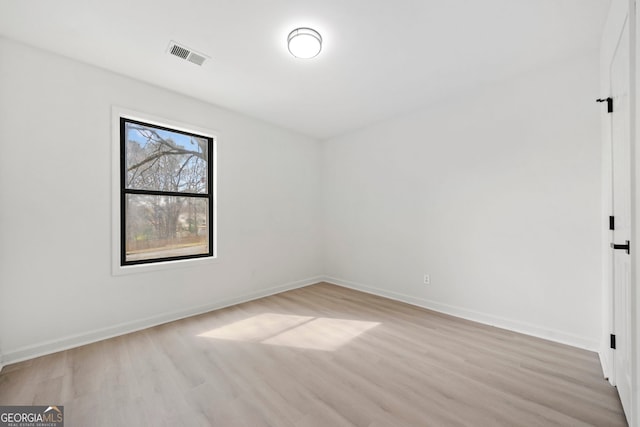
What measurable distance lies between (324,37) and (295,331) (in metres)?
2.79

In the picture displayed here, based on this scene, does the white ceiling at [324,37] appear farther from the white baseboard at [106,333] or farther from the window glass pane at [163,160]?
the white baseboard at [106,333]

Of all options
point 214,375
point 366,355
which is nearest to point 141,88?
point 214,375

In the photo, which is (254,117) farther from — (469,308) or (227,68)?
(469,308)

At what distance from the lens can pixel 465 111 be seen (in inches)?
123

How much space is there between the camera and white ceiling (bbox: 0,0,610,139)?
187cm

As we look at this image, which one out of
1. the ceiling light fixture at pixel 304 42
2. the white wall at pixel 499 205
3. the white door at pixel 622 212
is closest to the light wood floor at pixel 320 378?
the white door at pixel 622 212

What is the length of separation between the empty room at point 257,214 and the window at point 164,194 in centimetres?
2

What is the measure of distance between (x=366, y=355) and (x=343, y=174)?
2970mm

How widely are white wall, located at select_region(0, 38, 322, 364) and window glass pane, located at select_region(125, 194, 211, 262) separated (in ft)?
0.72

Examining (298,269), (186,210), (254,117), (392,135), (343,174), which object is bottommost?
(298,269)

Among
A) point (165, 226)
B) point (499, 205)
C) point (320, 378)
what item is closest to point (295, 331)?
point (320, 378)

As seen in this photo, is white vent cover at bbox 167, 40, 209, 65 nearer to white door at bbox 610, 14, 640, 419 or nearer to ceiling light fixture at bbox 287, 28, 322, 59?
ceiling light fixture at bbox 287, 28, 322, 59

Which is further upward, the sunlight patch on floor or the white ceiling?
the white ceiling

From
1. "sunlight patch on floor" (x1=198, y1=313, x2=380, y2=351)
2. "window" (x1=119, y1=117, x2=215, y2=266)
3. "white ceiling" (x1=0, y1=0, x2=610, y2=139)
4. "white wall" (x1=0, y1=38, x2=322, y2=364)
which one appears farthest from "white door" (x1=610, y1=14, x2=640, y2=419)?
"window" (x1=119, y1=117, x2=215, y2=266)
